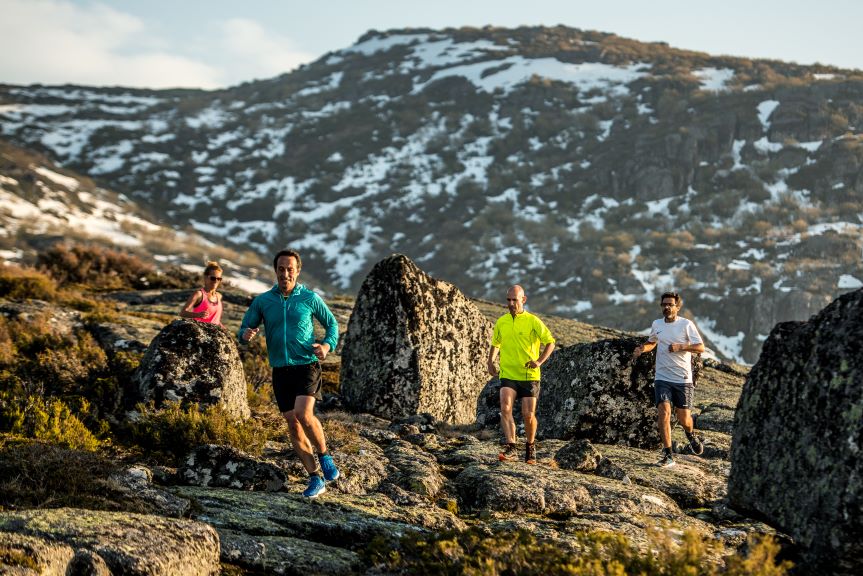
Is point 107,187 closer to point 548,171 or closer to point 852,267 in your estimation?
point 548,171

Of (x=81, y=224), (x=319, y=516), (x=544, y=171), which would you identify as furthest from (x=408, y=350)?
(x=544, y=171)

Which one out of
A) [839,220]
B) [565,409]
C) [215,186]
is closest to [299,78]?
[215,186]

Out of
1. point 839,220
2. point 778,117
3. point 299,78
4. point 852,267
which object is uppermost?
point 299,78

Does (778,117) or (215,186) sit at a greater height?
(778,117)

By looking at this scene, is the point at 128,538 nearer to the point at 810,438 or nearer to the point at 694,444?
the point at 810,438

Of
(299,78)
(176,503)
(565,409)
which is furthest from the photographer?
(299,78)

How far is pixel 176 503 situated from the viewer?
653 centimetres

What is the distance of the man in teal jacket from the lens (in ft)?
25.0

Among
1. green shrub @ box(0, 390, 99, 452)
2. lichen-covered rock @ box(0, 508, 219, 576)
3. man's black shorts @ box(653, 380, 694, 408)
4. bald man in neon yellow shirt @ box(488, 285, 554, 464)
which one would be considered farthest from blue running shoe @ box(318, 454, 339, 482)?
man's black shorts @ box(653, 380, 694, 408)

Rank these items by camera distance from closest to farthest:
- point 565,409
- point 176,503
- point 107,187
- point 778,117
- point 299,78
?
point 176,503 < point 565,409 < point 107,187 < point 778,117 < point 299,78

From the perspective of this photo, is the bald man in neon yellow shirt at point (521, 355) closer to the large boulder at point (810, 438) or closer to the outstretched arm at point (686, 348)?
the outstretched arm at point (686, 348)

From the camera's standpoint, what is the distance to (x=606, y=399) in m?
12.5

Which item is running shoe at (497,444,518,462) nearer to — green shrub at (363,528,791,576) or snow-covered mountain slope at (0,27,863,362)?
green shrub at (363,528,791,576)

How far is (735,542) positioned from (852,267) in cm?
7938
